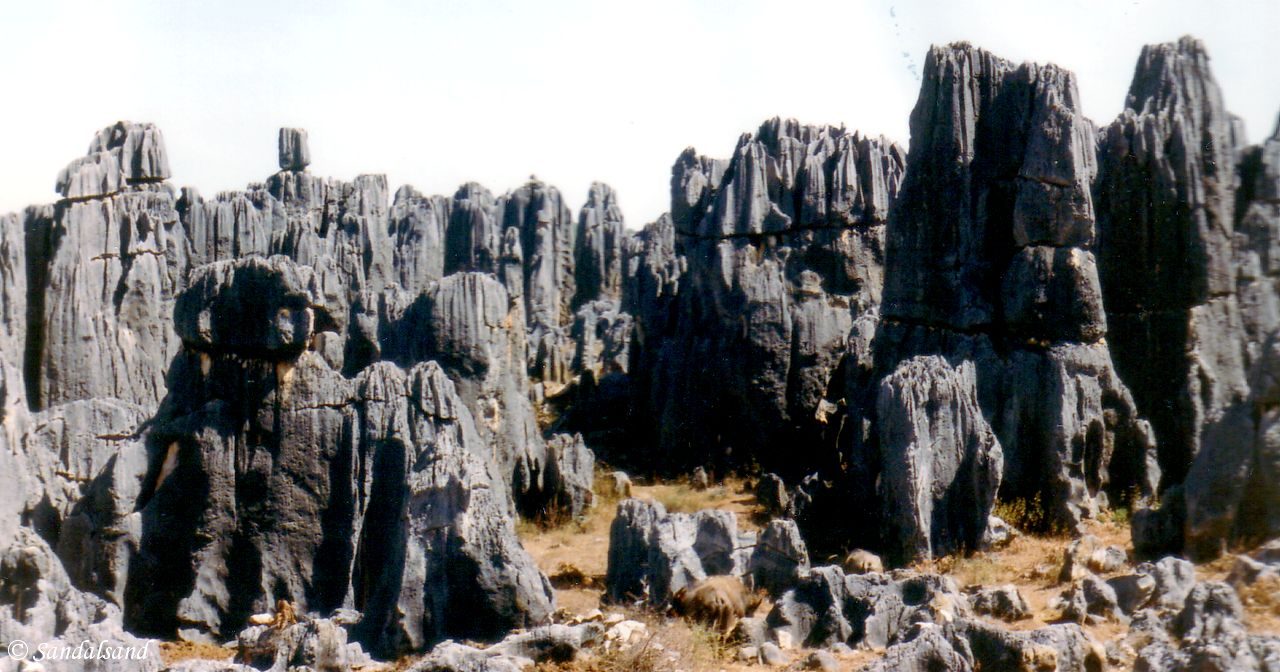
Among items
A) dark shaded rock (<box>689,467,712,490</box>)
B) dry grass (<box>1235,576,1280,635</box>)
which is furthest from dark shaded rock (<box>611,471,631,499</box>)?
dry grass (<box>1235,576,1280,635</box>)

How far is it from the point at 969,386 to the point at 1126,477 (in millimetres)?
2693

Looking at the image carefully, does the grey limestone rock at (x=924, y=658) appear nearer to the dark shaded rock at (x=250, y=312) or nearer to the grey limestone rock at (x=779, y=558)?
the grey limestone rock at (x=779, y=558)

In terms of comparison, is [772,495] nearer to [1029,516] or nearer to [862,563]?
[1029,516]

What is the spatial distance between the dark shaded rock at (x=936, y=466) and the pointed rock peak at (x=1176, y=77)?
6452 millimetres

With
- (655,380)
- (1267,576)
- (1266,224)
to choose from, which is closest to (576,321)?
(655,380)

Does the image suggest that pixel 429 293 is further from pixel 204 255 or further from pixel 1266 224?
pixel 204 255

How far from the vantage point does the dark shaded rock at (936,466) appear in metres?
13.5

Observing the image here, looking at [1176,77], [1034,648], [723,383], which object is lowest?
[1034,648]

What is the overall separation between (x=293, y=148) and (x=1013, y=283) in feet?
105

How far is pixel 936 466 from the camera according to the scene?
44.9 ft

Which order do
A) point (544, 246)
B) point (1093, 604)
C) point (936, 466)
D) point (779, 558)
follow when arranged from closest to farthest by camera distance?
1. point (1093, 604)
2. point (779, 558)
3. point (936, 466)
4. point (544, 246)

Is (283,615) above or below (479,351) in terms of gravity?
below

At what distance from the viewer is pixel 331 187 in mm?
42562

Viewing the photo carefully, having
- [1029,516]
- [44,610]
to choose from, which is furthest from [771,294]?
[44,610]
